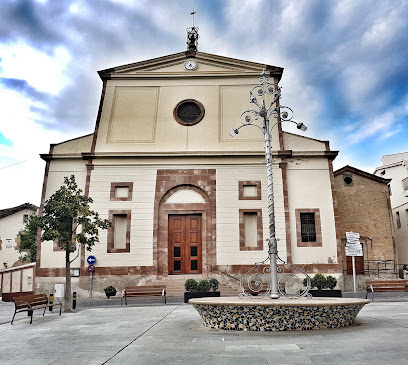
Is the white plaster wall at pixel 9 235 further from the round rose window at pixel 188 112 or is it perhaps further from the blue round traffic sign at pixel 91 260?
the round rose window at pixel 188 112

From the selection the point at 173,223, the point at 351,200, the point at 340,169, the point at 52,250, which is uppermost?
the point at 340,169

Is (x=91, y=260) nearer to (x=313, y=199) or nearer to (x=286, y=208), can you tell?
(x=286, y=208)

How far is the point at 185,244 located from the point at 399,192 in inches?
889

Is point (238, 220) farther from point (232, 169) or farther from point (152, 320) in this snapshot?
point (152, 320)

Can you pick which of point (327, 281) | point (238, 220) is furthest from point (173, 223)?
point (327, 281)

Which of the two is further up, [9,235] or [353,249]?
[9,235]

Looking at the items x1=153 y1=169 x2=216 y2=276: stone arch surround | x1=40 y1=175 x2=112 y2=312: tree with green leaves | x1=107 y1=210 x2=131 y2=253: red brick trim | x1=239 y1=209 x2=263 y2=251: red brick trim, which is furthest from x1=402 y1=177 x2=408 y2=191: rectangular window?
x1=40 y1=175 x2=112 y2=312: tree with green leaves

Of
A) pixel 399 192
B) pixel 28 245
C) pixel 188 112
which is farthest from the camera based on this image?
pixel 28 245

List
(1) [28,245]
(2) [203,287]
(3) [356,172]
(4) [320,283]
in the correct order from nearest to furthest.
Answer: (2) [203,287] < (4) [320,283] < (3) [356,172] < (1) [28,245]

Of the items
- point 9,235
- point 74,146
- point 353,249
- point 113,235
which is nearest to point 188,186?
point 113,235

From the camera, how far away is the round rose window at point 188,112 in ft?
69.9

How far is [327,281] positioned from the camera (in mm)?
15672

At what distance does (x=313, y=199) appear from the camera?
65.3ft

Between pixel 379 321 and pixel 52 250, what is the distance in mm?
15329
